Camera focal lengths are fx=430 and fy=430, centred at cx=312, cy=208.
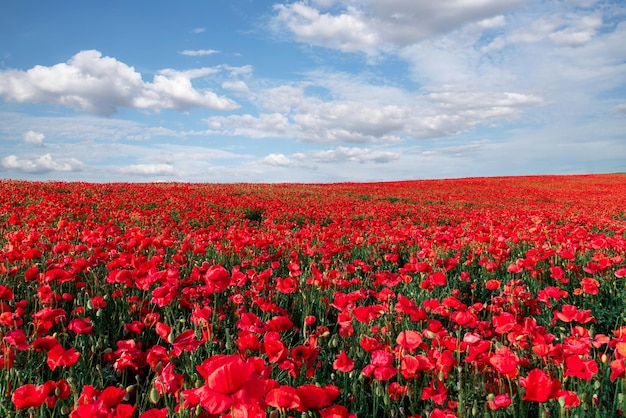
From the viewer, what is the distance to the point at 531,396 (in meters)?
1.72

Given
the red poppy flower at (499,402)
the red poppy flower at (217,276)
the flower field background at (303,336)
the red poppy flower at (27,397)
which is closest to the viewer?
the red poppy flower at (27,397)

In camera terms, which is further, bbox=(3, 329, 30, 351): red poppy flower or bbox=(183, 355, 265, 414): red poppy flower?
bbox=(3, 329, 30, 351): red poppy flower

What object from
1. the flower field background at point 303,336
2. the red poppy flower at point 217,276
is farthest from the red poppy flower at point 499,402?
the red poppy flower at point 217,276

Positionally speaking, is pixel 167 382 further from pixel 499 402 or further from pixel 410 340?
pixel 499 402

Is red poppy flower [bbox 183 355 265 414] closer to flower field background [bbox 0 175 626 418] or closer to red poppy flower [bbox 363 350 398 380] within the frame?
flower field background [bbox 0 175 626 418]

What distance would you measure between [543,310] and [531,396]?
2.87 metres

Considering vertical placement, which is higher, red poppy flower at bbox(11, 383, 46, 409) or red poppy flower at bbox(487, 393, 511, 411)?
red poppy flower at bbox(11, 383, 46, 409)

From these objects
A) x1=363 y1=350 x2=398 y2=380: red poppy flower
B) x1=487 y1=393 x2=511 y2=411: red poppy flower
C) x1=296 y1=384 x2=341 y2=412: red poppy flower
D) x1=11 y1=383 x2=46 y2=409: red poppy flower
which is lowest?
x1=487 y1=393 x2=511 y2=411: red poppy flower

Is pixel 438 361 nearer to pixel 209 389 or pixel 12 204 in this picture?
pixel 209 389

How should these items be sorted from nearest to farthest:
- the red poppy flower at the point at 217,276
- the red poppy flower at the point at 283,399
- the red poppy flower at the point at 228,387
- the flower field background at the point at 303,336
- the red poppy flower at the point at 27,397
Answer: the red poppy flower at the point at 228,387 → the red poppy flower at the point at 283,399 → the red poppy flower at the point at 27,397 → the flower field background at the point at 303,336 → the red poppy flower at the point at 217,276

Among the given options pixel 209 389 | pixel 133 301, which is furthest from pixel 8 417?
pixel 133 301

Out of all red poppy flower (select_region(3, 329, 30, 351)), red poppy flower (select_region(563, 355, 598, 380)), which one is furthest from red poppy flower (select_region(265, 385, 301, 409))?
red poppy flower (select_region(3, 329, 30, 351))

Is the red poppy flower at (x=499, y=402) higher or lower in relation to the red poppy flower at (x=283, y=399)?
lower

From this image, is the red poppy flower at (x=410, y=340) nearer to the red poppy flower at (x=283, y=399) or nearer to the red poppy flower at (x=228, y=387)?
the red poppy flower at (x=283, y=399)
